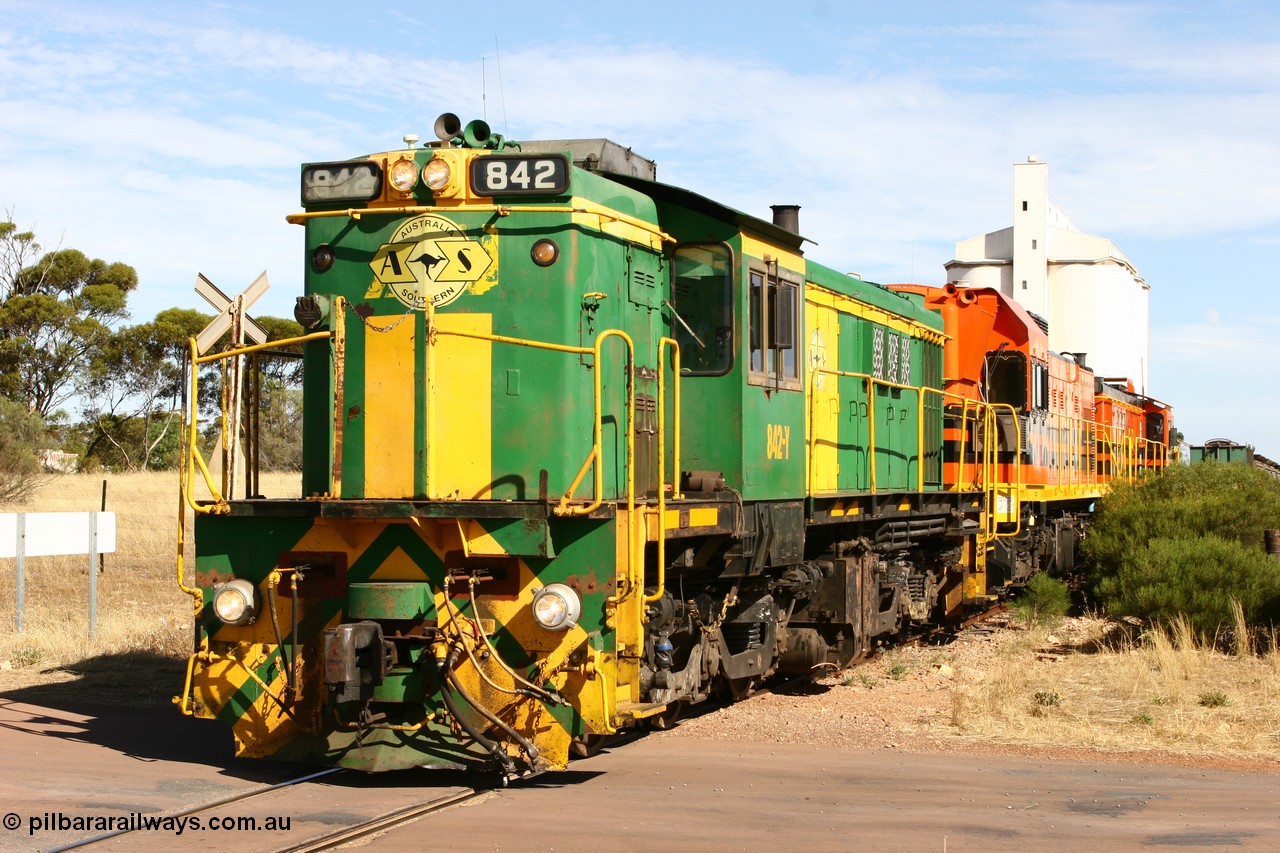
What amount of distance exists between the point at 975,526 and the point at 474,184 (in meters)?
9.12

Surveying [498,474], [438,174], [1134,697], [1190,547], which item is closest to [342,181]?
[438,174]

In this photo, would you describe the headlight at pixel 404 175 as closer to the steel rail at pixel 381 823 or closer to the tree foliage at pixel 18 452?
the steel rail at pixel 381 823

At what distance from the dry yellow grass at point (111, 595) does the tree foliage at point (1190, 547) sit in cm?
1051

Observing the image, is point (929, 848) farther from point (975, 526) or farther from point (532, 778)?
point (975, 526)

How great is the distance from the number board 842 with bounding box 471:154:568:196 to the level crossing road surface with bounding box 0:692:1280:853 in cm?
355

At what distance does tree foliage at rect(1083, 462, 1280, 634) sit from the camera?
1448cm

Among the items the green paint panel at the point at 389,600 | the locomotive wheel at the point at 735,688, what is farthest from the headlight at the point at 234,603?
the locomotive wheel at the point at 735,688

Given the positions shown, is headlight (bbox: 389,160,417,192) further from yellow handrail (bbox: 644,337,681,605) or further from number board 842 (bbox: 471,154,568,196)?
yellow handrail (bbox: 644,337,681,605)

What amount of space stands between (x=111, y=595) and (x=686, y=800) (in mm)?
13485

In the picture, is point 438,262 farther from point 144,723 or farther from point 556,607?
point 144,723

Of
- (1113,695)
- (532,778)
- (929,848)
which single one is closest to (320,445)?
(532,778)

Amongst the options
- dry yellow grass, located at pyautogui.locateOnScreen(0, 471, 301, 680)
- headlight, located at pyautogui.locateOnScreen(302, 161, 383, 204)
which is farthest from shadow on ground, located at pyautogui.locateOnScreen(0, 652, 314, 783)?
headlight, located at pyautogui.locateOnScreen(302, 161, 383, 204)

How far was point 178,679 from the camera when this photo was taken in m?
11.9

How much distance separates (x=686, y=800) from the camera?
7457mm
